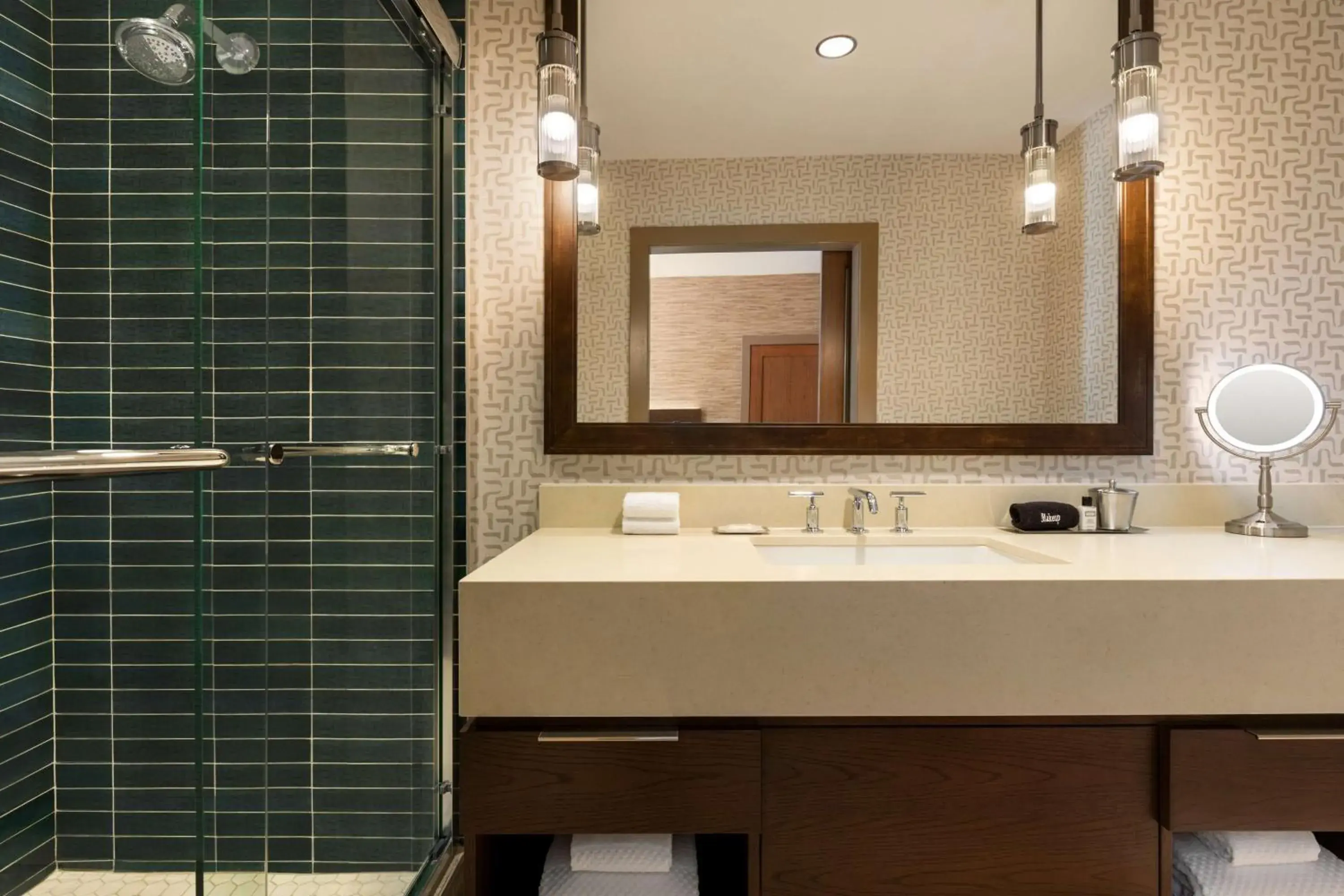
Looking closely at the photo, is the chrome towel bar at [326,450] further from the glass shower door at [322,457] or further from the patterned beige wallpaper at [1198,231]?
the patterned beige wallpaper at [1198,231]

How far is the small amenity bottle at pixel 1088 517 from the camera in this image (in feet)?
4.75

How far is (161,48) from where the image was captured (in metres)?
0.76

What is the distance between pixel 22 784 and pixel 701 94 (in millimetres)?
1540

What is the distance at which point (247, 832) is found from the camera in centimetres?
96

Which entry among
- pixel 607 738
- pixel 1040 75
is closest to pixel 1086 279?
pixel 1040 75

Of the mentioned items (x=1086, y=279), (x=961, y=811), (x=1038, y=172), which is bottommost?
(x=961, y=811)

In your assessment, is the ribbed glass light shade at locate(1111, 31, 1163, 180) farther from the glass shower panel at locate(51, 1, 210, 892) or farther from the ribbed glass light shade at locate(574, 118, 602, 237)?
the glass shower panel at locate(51, 1, 210, 892)

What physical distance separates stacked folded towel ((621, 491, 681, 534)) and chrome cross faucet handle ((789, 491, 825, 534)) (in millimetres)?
257

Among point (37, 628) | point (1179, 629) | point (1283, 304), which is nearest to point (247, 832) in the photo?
point (37, 628)

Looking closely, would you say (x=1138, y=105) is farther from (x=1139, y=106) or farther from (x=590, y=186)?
(x=590, y=186)

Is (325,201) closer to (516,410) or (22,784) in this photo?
(516,410)

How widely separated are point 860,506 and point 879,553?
0.10 metres

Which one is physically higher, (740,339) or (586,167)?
(586,167)

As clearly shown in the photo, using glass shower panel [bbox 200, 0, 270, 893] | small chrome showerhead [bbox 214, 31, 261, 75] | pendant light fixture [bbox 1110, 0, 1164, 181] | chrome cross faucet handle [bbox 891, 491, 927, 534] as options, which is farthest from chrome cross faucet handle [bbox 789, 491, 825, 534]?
small chrome showerhead [bbox 214, 31, 261, 75]
